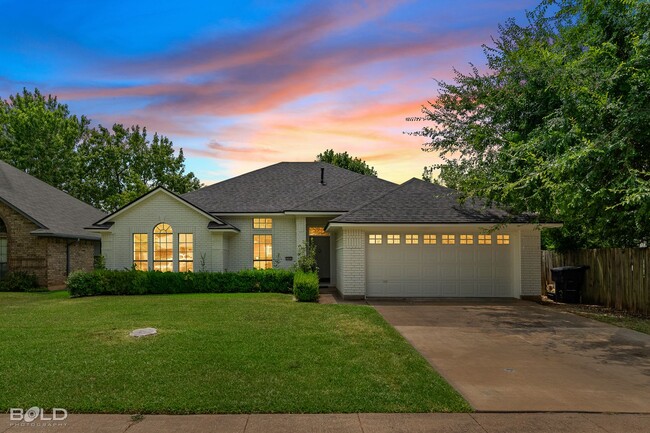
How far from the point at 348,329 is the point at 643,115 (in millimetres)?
7730

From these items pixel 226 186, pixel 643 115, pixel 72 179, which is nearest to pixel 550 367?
pixel 643 115

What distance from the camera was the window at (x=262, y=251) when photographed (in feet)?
69.1

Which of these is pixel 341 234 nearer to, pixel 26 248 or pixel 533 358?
pixel 533 358

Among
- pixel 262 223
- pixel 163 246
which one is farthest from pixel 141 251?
pixel 262 223

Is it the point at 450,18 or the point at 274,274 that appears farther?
the point at 274,274

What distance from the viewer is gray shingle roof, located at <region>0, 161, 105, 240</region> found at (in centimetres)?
2191

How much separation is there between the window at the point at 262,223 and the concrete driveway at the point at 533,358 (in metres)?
9.47

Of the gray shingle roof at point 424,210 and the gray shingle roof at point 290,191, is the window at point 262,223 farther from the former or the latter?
the gray shingle roof at point 424,210

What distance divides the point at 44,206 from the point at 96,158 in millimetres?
21587

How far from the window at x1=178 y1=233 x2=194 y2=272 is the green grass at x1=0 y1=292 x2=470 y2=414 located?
7.76 meters

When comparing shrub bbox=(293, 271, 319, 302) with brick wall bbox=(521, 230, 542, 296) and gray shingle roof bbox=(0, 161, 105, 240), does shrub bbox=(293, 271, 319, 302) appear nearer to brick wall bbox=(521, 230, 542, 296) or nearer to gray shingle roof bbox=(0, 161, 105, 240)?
brick wall bbox=(521, 230, 542, 296)

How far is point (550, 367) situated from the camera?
711 cm

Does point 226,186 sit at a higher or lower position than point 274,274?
higher

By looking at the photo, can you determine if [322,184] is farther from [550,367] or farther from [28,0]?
[550,367]
